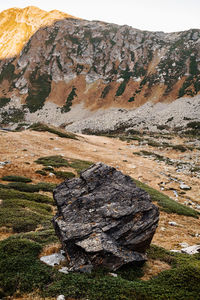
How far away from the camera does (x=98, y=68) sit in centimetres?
11644

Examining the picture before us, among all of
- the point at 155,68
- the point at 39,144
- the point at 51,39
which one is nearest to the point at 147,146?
the point at 39,144

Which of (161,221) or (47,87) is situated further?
(47,87)

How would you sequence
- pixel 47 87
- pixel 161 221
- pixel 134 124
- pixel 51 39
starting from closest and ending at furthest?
pixel 161 221 < pixel 134 124 < pixel 47 87 < pixel 51 39

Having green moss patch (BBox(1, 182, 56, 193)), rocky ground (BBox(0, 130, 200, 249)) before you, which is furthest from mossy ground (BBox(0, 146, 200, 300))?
green moss patch (BBox(1, 182, 56, 193))

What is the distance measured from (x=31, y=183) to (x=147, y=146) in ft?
122

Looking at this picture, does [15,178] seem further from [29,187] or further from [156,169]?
[156,169]

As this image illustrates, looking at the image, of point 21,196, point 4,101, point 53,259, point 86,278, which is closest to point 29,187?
point 21,196

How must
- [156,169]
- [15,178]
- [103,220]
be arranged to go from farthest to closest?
[156,169] → [15,178] → [103,220]

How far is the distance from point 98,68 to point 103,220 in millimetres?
119524

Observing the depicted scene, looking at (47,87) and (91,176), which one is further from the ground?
(47,87)

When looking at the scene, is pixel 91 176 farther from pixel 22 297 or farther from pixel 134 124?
pixel 134 124

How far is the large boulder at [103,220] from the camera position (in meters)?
7.24

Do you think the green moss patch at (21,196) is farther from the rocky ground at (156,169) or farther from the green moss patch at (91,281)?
the green moss patch at (91,281)

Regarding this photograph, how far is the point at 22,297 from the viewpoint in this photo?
5.91 meters
